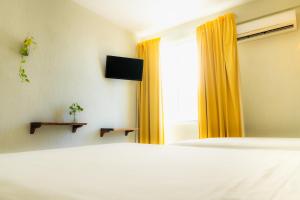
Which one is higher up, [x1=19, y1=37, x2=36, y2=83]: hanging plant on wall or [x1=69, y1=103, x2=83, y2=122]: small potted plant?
[x1=19, y1=37, x2=36, y2=83]: hanging plant on wall

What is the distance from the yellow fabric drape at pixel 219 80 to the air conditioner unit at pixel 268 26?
134mm

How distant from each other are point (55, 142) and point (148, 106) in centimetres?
168

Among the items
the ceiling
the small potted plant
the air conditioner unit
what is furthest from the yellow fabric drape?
the small potted plant

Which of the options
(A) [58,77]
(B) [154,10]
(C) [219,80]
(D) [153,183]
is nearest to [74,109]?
(A) [58,77]

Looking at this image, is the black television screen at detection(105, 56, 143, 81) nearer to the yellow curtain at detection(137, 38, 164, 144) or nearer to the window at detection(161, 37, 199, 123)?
the yellow curtain at detection(137, 38, 164, 144)

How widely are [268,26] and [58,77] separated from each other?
9.35ft

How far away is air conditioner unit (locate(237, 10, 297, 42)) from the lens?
272 centimetres

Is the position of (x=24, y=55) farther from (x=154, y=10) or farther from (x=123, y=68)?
(x=154, y=10)

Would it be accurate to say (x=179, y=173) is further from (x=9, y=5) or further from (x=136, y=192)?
(x=9, y=5)

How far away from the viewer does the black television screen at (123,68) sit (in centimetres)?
359

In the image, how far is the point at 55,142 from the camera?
283 centimetres

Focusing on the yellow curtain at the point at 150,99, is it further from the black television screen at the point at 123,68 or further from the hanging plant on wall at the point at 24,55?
the hanging plant on wall at the point at 24,55

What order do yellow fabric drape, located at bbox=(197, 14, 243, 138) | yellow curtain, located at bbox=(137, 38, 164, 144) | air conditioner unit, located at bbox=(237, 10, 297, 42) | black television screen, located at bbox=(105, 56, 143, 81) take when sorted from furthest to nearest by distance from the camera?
yellow curtain, located at bbox=(137, 38, 164, 144) → black television screen, located at bbox=(105, 56, 143, 81) → yellow fabric drape, located at bbox=(197, 14, 243, 138) → air conditioner unit, located at bbox=(237, 10, 297, 42)

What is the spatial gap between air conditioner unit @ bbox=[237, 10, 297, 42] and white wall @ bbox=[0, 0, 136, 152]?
2.05 metres
